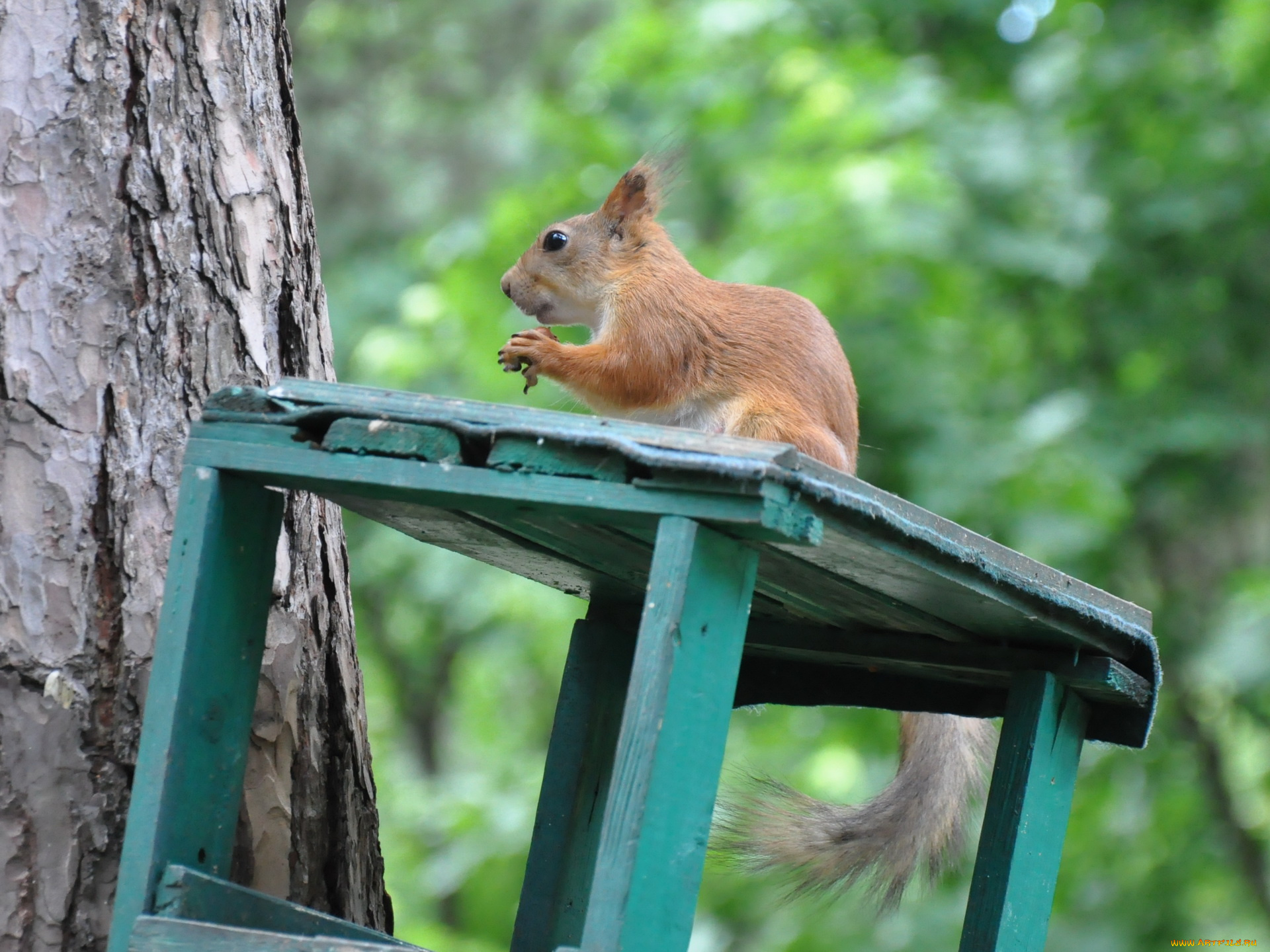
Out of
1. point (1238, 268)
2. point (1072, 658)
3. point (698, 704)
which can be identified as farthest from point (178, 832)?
point (1238, 268)

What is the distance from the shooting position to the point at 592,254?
2.22 meters

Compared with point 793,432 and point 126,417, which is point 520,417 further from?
point 793,432

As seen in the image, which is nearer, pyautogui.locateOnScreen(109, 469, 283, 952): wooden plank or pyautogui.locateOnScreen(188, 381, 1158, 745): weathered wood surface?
pyautogui.locateOnScreen(188, 381, 1158, 745): weathered wood surface

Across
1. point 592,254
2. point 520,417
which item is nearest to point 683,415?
point 592,254

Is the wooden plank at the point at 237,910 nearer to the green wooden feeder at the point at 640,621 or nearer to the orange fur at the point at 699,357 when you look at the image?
the green wooden feeder at the point at 640,621

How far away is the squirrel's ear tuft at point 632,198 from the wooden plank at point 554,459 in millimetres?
1259

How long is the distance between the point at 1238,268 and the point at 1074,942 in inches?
102

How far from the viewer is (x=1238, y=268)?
4.99 meters

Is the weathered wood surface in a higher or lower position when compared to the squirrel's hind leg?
lower

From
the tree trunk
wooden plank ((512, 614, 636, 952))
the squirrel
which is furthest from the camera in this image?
the squirrel

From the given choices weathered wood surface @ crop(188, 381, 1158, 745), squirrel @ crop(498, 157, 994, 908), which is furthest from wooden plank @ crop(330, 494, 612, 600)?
squirrel @ crop(498, 157, 994, 908)

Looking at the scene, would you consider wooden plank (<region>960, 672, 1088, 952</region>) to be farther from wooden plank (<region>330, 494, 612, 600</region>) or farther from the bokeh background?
the bokeh background

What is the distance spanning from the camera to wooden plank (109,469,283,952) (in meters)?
1.13

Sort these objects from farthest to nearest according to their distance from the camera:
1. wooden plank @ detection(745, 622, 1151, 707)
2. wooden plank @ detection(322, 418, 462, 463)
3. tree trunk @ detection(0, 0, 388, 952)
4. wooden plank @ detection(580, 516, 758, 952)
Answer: wooden plank @ detection(745, 622, 1151, 707) → tree trunk @ detection(0, 0, 388, 952) → wooden plank @ detection(322, 418, 462, 463) → wooden plank @ detection(580, 516, 758, 952)
